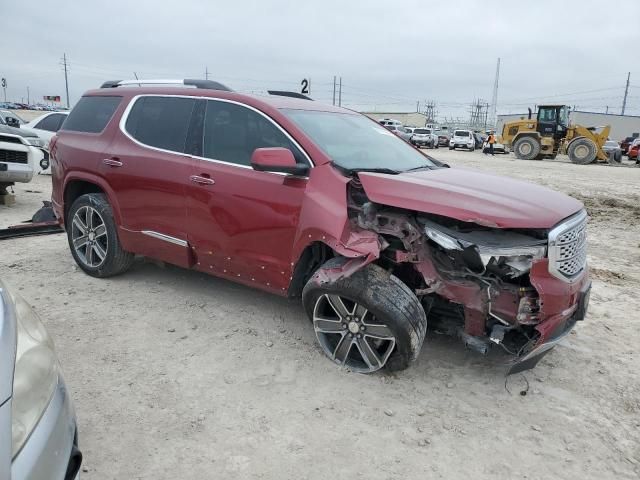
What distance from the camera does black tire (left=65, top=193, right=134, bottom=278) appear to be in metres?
4.75

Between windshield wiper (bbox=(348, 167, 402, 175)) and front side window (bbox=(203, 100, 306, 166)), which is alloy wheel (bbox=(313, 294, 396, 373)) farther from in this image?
front side window (bbox=(203, 100, 306, 166))

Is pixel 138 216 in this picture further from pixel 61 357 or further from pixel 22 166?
pixel 22 166

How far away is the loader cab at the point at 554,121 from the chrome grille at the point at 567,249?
1060 inches

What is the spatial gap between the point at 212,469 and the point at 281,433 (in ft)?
1.43

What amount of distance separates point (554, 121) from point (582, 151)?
289 cm

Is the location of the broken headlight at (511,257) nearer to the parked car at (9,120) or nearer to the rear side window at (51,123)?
the rear side window at (51,123)

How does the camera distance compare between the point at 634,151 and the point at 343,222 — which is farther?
the point at 634,151

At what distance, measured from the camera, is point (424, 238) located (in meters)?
3.22

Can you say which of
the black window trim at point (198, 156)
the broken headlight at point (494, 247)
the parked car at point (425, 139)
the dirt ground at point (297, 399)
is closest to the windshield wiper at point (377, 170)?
the black window trim at point (198, 156)

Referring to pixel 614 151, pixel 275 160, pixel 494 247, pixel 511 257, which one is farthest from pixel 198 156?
pixel 614 151

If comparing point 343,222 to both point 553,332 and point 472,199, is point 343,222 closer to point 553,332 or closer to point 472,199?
point 472,199

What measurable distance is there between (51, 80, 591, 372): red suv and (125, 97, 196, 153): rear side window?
0.01m

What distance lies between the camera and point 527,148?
90.1 ft

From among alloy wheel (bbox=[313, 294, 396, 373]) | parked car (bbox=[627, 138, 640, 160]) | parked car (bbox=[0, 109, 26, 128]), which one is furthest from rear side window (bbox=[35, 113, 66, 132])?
parked car (bbox=[627, 138, 640, 160])
